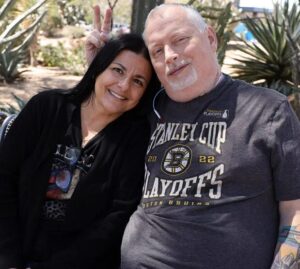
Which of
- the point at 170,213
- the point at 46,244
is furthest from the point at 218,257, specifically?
the point at 46,244

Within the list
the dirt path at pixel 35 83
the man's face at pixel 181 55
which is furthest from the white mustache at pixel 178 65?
the dirt path at pixel 35 83

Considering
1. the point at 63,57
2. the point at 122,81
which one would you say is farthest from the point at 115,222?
the point at 63,57

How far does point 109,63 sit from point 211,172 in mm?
712

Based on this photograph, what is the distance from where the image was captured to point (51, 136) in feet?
7.61

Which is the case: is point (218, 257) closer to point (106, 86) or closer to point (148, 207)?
point (148, 207)

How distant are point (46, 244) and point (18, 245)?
13cm

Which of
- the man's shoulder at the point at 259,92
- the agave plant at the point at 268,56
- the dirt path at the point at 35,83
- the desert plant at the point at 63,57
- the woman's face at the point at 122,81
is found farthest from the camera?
the desert plant at the point at 63,57

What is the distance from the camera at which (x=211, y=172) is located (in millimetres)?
2037

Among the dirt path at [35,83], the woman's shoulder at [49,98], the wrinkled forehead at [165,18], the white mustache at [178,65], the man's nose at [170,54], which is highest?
the wrinkled forehead at [165,18]

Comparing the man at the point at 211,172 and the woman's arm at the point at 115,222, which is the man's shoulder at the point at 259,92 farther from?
the woman's arm at the point at 115,222

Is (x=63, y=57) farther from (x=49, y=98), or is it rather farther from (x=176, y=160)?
(x=176, y=160)

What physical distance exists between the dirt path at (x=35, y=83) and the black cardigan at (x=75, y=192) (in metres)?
7.31

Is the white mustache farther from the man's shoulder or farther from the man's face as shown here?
the man's shoulder

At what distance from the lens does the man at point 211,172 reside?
6.45 ft
